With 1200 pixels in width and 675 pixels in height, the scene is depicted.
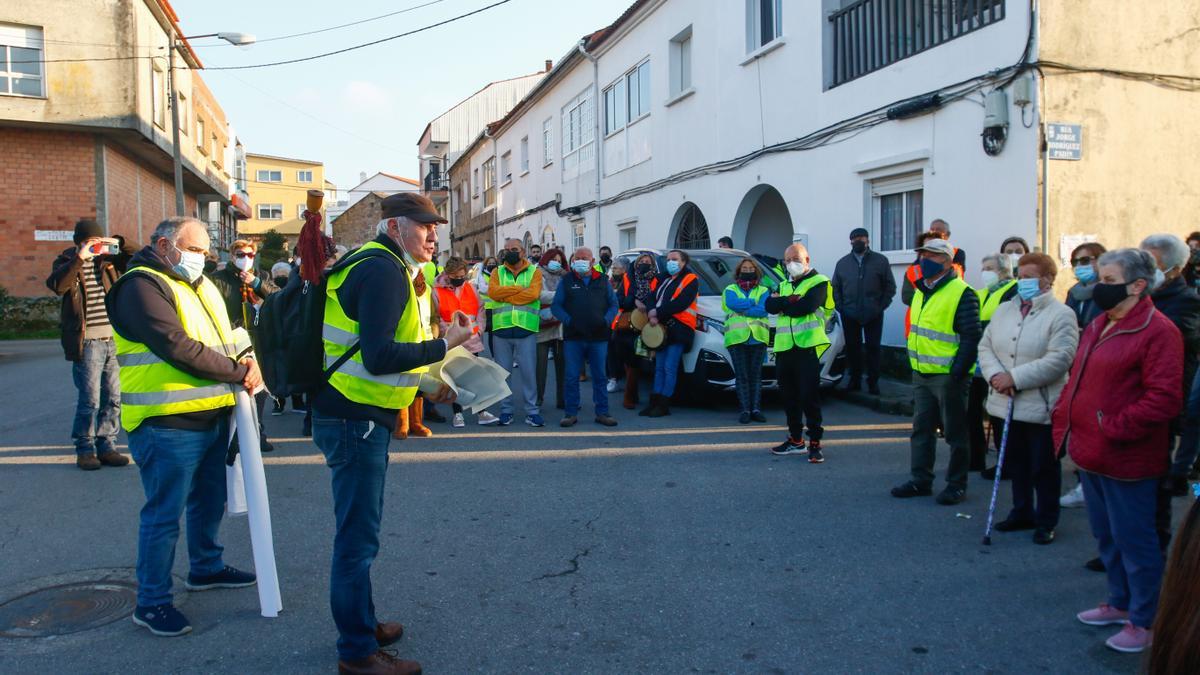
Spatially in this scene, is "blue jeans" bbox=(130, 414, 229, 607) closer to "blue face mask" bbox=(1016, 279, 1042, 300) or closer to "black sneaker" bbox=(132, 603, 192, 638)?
"black sneaker" bbox=(132, 603, 192, 638)

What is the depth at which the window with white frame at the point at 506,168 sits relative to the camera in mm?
33438

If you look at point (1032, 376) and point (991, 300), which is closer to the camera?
point (1032, 376)

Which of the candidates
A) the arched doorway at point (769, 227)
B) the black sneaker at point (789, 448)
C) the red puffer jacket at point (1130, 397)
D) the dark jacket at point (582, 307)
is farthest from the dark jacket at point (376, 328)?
the arched doorway at point (769, 227)

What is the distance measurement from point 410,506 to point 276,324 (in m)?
2.81

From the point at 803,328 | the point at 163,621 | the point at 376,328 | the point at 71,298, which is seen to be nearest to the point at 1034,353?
the point at 803,328

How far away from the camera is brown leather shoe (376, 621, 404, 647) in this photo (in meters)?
3.82

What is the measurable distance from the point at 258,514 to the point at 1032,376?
4.41 meters

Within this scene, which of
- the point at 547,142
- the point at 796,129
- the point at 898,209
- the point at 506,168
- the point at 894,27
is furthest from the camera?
the point at 506,168

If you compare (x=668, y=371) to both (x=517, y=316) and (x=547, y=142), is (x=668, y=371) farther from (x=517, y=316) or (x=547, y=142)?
(x=547, y=142)

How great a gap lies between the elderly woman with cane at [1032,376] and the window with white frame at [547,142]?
74.6ft

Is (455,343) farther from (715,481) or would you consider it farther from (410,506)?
(715,481)

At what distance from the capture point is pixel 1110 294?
400 cm

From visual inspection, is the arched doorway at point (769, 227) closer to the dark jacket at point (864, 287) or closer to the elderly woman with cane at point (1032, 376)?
the dark jacket at point (864, 287)

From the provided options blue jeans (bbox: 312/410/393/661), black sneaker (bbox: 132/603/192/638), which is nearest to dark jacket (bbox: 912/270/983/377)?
blue jeans (bbox: 312/410/393/661)
